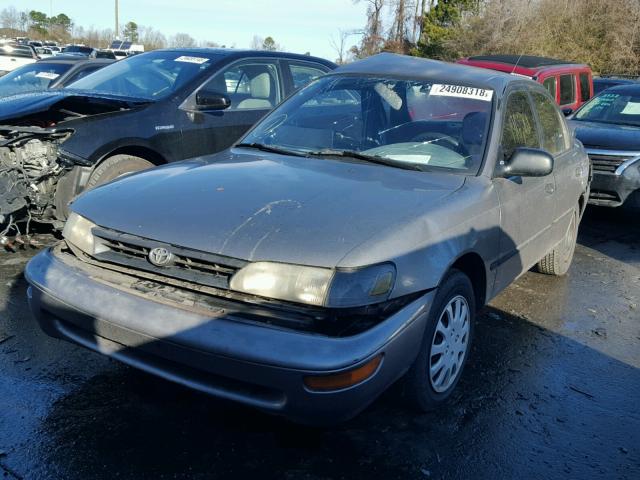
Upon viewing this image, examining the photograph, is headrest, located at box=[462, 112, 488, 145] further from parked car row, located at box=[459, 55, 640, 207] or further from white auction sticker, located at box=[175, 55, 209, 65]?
parked car row, located at box=[459, 55, 640, 207]

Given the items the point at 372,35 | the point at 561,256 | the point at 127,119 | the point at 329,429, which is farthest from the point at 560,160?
the point at 372,35

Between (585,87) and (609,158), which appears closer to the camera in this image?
(609,158)

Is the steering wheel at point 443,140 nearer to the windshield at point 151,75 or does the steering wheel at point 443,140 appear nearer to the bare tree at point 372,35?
the windshield at point 151,75

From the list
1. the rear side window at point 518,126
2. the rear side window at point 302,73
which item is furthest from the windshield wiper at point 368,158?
the rear side window at point 302,73

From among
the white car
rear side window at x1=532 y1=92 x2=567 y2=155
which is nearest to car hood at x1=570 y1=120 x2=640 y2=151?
rear side window at x1=532 y1=92 x2=567 y2=155

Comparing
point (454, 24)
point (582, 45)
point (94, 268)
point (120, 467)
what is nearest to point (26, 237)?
point (94, 268)

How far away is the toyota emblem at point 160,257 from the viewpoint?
280 cm

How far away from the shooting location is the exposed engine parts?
15.9 feet

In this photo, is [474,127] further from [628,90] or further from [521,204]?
[628,90]

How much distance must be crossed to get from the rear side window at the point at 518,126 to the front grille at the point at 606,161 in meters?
3.41

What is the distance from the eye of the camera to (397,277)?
2.73m

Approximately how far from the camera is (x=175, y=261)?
2805mm

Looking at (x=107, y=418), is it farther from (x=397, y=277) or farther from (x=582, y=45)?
(x=582, y=45)

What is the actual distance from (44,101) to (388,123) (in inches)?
114
